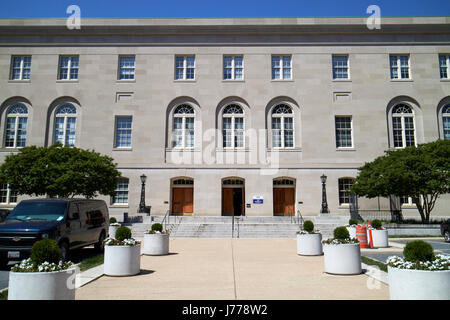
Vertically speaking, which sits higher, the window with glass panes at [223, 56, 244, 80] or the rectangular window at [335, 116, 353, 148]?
the window with glass panes at [223, 56, 244, 80]

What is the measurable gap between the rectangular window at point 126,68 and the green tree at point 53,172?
415 inches

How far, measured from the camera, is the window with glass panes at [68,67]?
3303 cm

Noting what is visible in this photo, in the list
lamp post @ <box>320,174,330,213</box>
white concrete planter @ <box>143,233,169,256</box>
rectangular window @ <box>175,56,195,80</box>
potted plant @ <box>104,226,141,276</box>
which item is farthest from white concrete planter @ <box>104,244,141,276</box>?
rectangular window @ <box>175,56,195,80</box>

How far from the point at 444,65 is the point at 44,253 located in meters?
36.5

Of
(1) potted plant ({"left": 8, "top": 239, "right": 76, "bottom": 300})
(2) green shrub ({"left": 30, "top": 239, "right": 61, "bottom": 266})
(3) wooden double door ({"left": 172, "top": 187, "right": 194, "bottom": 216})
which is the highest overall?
(3) wooden double door ({"left": 172, "top": 187, "right": 194, "bottom": 216})

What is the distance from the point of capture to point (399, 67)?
32.6m

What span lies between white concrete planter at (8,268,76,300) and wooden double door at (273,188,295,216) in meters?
26.6

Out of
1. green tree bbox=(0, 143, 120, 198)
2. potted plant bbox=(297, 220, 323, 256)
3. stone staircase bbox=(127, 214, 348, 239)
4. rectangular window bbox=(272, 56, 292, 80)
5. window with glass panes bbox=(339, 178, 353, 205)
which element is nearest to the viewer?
potted plant bbox=(297, 220, 323, 256)

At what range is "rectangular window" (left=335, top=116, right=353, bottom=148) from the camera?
3183cm

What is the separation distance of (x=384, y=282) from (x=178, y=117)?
84.6 ft

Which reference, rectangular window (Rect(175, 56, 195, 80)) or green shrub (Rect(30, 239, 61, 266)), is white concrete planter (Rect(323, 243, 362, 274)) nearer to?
green shrub (Rect(30, 239, 61, 266))

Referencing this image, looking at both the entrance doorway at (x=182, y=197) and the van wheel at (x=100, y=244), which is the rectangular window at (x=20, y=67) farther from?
the van wheel at (x=100, y=244)

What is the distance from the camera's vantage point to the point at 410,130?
31.9 meters
